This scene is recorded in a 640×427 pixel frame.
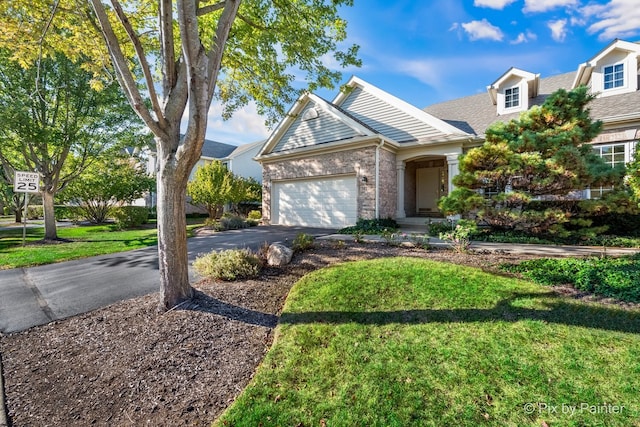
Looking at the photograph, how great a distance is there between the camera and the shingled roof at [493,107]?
925 centimetres

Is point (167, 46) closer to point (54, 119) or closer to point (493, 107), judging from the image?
point (54, 119)

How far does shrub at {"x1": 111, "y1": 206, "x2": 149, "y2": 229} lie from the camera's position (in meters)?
14.4

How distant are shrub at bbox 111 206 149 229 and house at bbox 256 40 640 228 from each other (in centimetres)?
705

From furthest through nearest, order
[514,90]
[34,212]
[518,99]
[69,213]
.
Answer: [34,212], [69,213], [514,90], [518,99]

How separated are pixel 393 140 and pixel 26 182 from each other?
1315 cm

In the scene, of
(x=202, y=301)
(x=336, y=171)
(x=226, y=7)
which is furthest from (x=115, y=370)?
(x=336, y=171)

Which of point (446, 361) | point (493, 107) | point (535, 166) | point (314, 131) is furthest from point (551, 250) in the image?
point (314, 131)

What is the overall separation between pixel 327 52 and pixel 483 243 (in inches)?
256

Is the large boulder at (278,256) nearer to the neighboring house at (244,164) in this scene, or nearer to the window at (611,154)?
the window at (611,154)

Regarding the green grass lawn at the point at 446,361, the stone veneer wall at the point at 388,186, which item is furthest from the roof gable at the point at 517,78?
the green grass lawn at the point at 446,361

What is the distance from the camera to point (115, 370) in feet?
8.93

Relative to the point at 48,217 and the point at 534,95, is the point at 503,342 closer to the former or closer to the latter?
the point at 534,95

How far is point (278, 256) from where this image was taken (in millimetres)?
5707

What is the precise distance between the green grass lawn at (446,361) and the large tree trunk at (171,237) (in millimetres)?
1582
